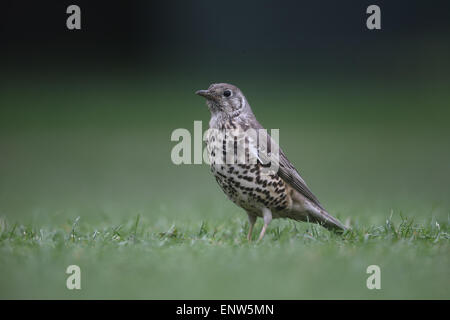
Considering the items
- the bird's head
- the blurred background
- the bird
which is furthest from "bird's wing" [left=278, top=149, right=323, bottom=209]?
the blurred background

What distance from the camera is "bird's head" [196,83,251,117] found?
603 cm

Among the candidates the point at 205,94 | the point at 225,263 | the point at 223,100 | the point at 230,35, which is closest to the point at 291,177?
the point at 223,100

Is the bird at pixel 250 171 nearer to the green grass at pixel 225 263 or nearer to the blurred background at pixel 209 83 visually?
the green grass at pixel 225 263

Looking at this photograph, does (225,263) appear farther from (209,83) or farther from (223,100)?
(209,83)

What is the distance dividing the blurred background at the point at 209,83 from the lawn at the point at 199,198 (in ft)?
0.30

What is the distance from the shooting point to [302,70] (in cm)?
1970

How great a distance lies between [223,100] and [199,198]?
4.57m

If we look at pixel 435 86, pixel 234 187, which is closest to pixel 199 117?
pixel 435 86

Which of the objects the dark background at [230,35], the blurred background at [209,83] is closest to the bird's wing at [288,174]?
the blurred background at [209,83]

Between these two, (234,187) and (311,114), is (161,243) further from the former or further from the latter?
(311,114)

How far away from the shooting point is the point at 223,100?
6.05 meters

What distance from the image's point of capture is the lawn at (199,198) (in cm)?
433

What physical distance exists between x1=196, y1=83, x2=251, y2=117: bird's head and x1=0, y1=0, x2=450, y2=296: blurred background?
6.13 m

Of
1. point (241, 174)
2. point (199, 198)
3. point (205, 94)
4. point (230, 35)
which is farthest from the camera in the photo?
point (230, 35)
